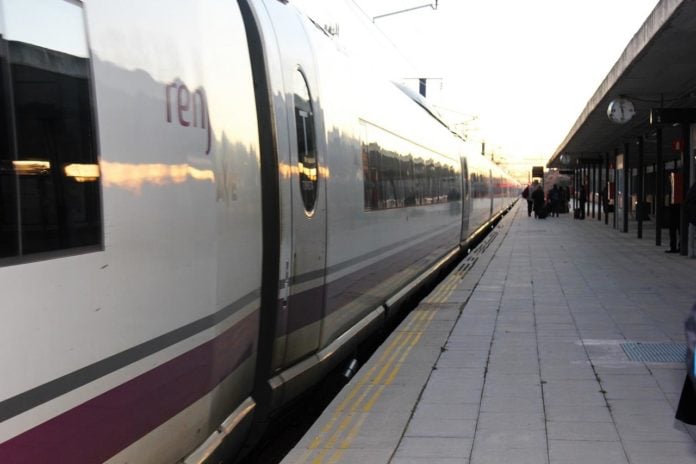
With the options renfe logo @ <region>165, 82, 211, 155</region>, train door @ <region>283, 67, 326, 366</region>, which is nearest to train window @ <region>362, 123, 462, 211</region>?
train door @ <region>283, 67, 326, 366</region>

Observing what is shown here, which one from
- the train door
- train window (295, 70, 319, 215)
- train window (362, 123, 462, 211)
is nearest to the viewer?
the train door

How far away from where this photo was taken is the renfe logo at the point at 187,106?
2850 millimetres

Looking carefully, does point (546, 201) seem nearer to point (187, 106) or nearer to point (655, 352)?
point (655, 352)

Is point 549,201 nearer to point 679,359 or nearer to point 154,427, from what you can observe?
point 679,359

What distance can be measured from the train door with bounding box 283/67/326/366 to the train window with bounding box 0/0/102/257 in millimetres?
2078

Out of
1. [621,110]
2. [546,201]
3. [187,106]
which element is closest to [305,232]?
[187,106]

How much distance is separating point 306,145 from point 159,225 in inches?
85.0

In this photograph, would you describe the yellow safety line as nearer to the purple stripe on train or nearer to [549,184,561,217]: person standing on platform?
the purple stripe on train

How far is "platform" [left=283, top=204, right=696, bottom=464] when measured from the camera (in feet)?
14.2

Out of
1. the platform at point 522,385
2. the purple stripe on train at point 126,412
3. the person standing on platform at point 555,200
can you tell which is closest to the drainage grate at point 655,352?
the platform at point 522,385

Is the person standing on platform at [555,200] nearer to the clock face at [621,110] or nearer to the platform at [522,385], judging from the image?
the clock face at [621,110]

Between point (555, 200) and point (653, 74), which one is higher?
point (653, 74)

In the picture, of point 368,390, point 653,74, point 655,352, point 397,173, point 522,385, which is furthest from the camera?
point 653,74

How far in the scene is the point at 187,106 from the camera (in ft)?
9.84
